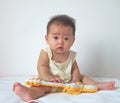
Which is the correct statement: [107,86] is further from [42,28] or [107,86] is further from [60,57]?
[42,28]

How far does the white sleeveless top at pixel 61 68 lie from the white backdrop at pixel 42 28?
0.26 m

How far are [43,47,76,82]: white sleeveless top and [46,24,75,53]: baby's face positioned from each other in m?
0.05

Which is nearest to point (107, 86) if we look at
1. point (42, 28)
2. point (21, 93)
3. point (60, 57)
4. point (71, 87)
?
point (71, 87)

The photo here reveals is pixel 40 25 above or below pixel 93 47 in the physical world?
above

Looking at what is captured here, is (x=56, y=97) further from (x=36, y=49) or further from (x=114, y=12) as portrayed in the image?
(x=114, y=12)

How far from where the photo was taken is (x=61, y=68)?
116cm

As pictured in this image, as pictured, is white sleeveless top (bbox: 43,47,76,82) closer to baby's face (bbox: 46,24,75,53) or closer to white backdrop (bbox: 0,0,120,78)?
baby's face (bbox: 46,24,75,53)

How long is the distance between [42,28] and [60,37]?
13.2 inches

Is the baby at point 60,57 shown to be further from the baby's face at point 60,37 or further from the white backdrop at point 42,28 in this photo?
the white backdrop at point 42,28

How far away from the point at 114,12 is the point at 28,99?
78 centimetres

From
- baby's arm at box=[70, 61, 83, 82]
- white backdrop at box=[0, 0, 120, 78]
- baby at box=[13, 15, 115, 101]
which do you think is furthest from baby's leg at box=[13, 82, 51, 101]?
white backdrop at box=[0, 0, 120, 78]

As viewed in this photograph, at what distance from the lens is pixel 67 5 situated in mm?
1410

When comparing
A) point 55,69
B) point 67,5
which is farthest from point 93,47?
point 55,69

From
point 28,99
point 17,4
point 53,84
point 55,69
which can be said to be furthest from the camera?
point 17,4
